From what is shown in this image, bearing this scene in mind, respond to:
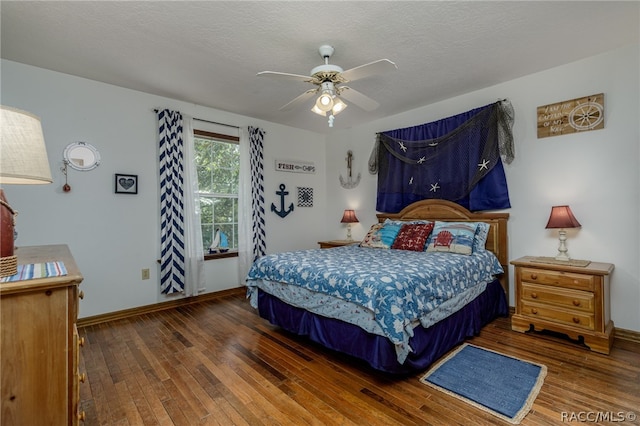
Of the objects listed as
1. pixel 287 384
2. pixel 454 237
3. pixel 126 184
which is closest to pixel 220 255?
pixel 126 184

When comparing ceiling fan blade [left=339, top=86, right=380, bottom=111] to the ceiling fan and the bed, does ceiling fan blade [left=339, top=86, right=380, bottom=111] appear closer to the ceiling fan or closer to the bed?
the ceiling fan

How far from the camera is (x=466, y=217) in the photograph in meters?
3.57

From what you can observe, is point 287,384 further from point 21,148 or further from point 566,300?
point 566,300

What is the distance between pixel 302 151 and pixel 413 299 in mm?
3598

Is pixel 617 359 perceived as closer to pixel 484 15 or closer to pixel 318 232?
pixel 484 15

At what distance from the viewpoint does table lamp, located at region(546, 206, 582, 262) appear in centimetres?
272

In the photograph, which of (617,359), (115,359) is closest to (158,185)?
(115,359)

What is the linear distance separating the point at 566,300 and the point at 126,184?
14.7ft

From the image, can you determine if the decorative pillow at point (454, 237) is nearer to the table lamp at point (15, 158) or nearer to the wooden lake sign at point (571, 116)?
the wooden lake sign at point (571, 116)

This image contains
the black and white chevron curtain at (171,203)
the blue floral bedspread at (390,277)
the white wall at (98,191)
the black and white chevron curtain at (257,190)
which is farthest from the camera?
the black and white chevron curtain at (257,190)

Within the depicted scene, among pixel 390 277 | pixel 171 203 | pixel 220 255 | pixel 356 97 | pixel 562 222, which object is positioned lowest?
pixel 220 255

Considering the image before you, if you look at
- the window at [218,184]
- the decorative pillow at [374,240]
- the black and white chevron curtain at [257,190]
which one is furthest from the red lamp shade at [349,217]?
the window at [218,184]

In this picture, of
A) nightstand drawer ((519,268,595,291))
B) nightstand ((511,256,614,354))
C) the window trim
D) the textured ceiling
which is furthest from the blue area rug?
the window trim

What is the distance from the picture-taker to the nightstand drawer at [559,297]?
2.47 m
